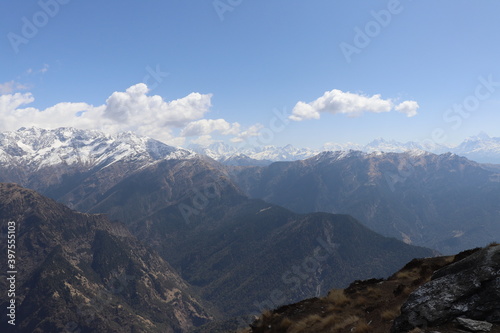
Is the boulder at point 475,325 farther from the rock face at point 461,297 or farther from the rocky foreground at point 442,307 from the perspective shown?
the rock face at point 461,297

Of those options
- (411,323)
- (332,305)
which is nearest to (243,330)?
(332,305)

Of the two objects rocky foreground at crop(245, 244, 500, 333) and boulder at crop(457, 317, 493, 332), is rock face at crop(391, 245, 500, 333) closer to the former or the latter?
rocky foreground at crop(245, 244, 500, 333)

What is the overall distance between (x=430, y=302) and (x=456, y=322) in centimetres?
150

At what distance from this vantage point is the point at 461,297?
12742 mm

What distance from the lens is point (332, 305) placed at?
24.4 meters

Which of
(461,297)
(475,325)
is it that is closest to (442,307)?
(461,297)

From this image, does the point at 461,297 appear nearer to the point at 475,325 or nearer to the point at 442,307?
the point at 442,307

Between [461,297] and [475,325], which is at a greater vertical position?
[461,297]

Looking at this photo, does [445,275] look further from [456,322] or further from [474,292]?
[456,322]

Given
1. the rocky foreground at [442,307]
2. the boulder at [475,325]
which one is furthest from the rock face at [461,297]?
the boulder at [475,325]

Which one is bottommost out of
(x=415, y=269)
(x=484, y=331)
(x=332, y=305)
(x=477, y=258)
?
(x=415, y=269)

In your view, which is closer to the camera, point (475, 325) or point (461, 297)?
point (475, 325)

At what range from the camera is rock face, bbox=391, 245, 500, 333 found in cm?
1193

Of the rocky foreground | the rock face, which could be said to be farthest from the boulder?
the rock face
